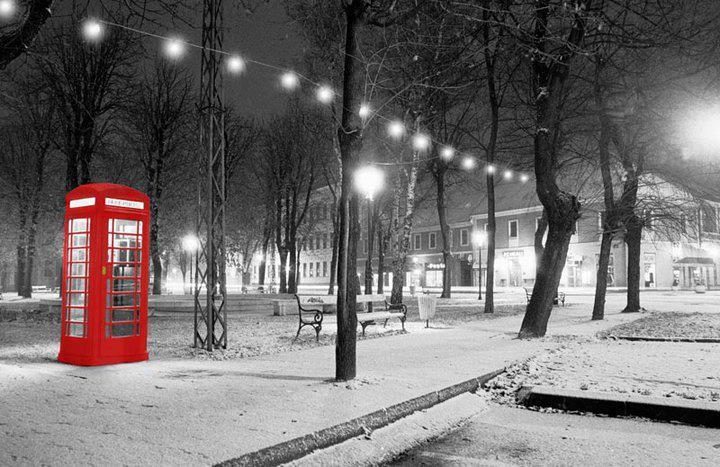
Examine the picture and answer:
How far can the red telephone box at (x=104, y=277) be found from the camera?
8.86 meters

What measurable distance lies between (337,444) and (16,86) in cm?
2846

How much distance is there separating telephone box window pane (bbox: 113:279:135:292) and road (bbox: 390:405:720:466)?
610 centimetres

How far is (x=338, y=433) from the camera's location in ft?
16.9

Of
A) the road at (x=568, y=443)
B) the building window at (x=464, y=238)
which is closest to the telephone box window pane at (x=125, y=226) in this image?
the road at (x=568, y=443)

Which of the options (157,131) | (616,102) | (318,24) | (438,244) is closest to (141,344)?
(318,24)

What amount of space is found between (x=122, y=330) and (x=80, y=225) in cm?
186

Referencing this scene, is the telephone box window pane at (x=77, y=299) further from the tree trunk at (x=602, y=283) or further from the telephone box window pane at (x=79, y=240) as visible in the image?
the tree trunk at (x=602, y=283)

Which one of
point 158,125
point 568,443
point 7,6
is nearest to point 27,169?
point 158,125

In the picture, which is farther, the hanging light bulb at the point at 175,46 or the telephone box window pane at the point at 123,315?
the hanging light bulb at the point at 175,46

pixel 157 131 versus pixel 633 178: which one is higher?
pixel 157 131

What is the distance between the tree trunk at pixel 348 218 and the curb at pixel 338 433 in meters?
1.35

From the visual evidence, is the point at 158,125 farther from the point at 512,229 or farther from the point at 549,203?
the point at 512,229

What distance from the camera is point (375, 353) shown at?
1059 centimetres

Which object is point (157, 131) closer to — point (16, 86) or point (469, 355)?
point (16, 86)
